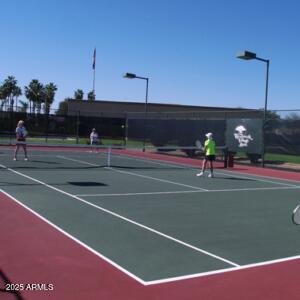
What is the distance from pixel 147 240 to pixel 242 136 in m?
18.2

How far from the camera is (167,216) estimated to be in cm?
966

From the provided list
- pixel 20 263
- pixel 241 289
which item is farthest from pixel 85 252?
pixel 241 289

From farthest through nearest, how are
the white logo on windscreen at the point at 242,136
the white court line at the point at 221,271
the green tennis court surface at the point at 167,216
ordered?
the white logo on windscreen at the point at 242,136 → the green tennis court surface at the point at 167,216 → the white court line at the point at 221,271

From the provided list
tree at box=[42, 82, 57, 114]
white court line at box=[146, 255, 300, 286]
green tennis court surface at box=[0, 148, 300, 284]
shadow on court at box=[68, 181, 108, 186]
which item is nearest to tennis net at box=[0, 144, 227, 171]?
green tennis court surface at box=[0, 148, 300, 284]

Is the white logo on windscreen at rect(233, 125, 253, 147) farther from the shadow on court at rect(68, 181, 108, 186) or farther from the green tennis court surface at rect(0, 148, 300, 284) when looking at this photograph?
the shadow on court at rect(68, 181, 108, 186)

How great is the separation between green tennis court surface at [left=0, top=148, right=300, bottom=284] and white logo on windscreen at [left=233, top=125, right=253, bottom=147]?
718cm

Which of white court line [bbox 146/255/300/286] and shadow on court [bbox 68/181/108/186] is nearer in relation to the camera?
white court line [bbox 146/255/300/286]

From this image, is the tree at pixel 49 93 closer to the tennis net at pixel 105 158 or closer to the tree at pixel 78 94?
→ the tree at pixel 78 94

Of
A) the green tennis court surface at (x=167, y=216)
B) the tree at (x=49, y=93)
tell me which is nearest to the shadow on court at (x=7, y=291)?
the green tennis court surface at (x=167, y=216)

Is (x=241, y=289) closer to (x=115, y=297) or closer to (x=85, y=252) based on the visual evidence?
(x=115, y=297)

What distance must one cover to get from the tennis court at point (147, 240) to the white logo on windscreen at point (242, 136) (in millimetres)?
10188

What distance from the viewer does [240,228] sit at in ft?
28.8

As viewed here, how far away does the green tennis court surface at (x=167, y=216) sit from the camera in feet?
21.8

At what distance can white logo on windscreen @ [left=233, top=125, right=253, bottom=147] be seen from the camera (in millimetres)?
24708
